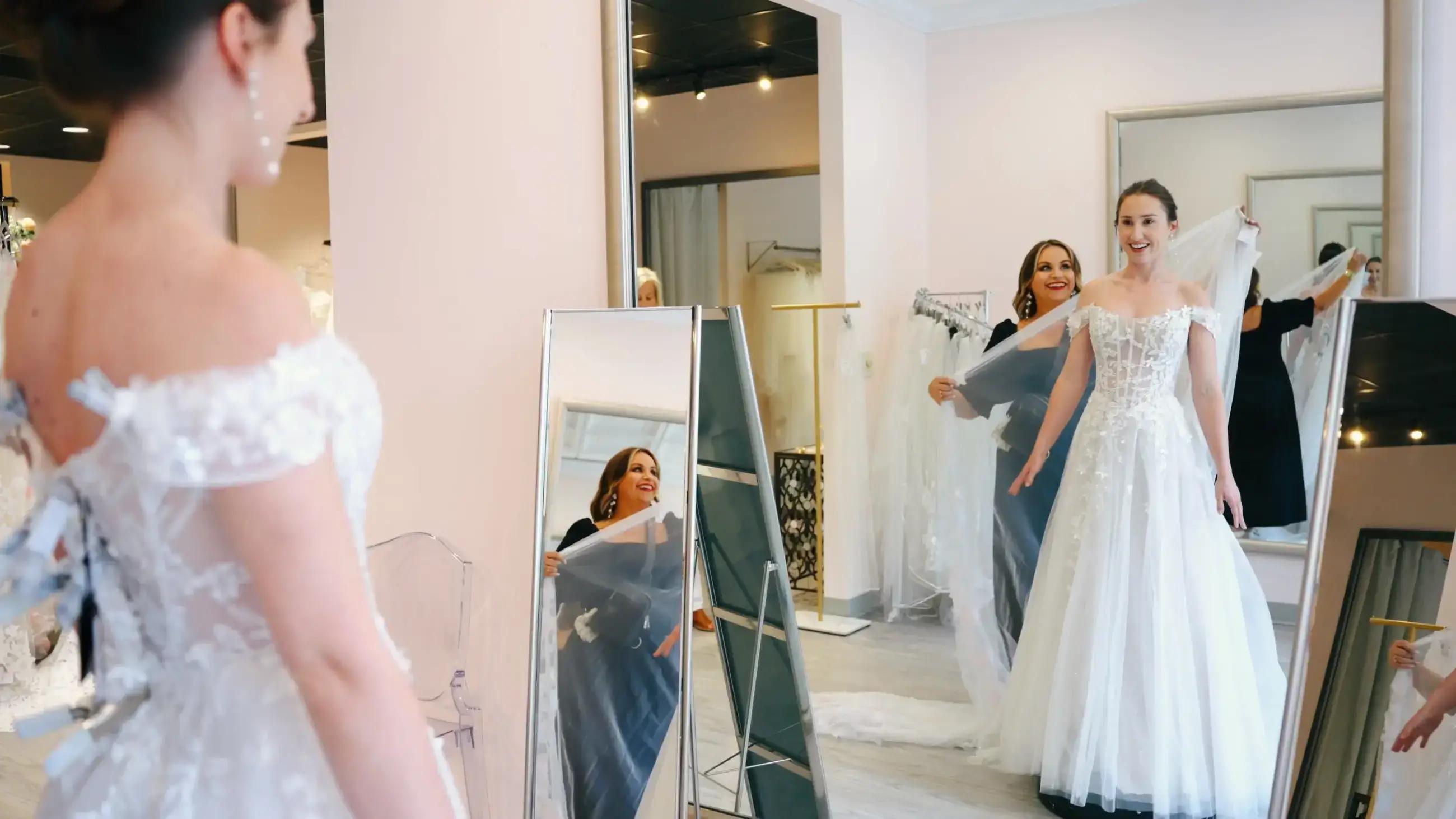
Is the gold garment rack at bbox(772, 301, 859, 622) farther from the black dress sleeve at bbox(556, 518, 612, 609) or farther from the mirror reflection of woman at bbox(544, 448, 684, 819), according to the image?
the black dress sleeve at bbox(556, 518, 612, 609)

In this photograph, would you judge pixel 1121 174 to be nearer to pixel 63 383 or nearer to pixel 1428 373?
pixel 1428 373

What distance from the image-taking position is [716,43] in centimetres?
199

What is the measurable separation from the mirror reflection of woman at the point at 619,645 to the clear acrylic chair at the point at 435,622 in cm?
28

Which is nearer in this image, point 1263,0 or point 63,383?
point 63,383

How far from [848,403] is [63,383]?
1149 mm

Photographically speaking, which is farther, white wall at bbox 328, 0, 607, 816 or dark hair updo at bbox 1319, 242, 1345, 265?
white wall at bbox 328, 0, 607, 816

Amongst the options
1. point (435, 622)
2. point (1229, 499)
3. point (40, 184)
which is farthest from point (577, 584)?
point (40, 184)

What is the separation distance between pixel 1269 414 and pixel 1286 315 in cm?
12

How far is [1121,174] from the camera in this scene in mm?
1554

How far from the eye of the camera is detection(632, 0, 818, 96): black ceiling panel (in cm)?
190

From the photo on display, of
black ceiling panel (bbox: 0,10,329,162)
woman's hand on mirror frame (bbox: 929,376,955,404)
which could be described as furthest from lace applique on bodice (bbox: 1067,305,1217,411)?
black ceiling panel (bbox: 0,10,329,162)

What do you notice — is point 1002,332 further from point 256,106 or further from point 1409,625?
point 256,106

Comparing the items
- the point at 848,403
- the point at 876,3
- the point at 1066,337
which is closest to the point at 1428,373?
the point at 1066,337

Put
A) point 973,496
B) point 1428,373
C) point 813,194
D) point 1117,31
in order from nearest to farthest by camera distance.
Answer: point 1428,373 → point 1117,31 → point 973,496 → point 813,194
